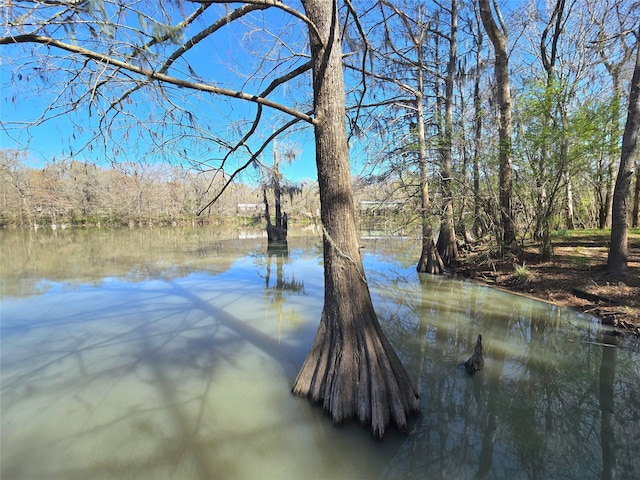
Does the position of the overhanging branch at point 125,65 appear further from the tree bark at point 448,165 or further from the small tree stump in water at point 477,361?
the tree bark at point 448,165

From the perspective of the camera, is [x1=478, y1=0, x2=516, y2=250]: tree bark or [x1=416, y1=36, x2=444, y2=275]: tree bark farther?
[x1=416, y1=36, x2=444, y2=275]: tree bark

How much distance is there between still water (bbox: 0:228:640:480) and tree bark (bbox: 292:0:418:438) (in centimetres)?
25

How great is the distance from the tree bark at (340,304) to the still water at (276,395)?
255 mm

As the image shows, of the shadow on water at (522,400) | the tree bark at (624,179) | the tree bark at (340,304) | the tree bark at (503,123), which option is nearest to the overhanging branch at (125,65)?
the tree bark at (340,304)

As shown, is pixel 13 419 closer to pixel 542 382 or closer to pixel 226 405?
pixel 226 405

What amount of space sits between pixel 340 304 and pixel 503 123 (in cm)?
786

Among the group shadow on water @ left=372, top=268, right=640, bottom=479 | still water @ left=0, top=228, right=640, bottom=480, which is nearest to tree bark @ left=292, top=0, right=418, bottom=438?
still water @ left=0, top=228, right=640, bottom=480

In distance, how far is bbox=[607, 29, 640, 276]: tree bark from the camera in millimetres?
6008

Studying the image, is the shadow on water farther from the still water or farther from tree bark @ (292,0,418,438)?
tree bark @ (292,0,418,438)

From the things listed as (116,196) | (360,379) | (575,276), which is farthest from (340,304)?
(116,196)

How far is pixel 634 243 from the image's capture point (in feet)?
29.2

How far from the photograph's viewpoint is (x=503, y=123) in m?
8.25

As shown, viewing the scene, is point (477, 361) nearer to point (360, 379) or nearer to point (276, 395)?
point (360, 379)

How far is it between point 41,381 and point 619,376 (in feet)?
23.3
